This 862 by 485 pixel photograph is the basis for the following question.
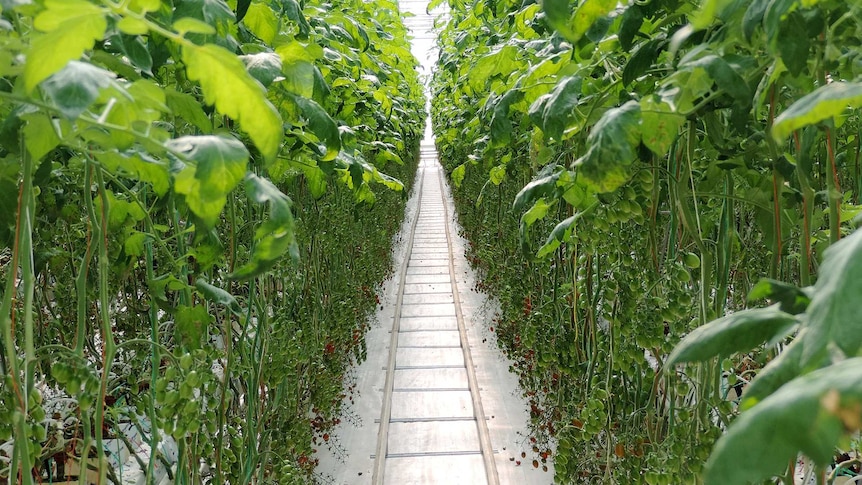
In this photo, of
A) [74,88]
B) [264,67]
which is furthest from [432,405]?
[74,88]

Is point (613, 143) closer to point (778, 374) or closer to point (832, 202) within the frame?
point (832, 202)

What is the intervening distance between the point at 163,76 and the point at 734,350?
1.13 meters

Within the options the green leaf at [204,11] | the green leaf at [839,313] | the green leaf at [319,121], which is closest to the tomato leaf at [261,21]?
the green leaf at [319,121]

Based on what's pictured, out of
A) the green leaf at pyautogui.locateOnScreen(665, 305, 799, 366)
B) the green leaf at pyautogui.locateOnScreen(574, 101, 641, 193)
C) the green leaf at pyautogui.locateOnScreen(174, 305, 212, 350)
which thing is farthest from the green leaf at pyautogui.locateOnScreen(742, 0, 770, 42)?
the green leaf at pyautogui.locateOnScreen(174, 305, 212, 350)

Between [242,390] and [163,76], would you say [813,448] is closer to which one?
[163,76]

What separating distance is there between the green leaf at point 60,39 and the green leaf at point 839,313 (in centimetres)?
44

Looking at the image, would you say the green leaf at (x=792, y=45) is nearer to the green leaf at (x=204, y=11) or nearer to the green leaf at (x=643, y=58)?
the green leaf at (x=643, y=58)

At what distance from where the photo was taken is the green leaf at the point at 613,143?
A: 27.5 inches

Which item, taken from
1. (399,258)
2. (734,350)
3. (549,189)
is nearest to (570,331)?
(549,189)

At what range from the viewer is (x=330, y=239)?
2.70m

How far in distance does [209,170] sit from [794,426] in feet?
1.37

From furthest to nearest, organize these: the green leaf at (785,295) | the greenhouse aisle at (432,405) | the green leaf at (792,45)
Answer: the greenhouse aisle at (432,405), the green leaf at (792,45), the green leaf at (785,295)

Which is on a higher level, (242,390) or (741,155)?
(741,155)

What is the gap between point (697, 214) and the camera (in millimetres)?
A: 1078
